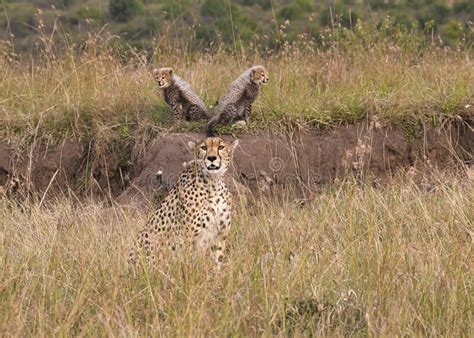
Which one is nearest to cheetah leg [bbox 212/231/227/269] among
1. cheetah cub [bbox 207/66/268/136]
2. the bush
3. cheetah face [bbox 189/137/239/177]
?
cheetah face [bbox 189/137/239/177]

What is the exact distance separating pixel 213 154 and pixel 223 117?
191cm

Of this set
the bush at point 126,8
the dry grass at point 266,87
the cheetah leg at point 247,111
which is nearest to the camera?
the cheetah leg at point 247,111

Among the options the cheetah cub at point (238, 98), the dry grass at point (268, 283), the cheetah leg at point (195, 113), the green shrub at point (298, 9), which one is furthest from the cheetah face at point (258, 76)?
the green shrub at point (298, 9)

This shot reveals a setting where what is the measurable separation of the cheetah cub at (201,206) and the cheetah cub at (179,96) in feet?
5.72

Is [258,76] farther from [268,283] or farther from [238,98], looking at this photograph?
[268,283]

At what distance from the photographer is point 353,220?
532cm

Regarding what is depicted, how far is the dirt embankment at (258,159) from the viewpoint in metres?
7.20

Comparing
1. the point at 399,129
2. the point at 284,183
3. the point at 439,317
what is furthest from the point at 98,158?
the point at 439,317

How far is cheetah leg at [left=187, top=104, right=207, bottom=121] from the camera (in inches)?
291

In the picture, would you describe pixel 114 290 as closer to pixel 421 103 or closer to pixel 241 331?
pixel 241 331

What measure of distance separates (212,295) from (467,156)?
12.7 feet

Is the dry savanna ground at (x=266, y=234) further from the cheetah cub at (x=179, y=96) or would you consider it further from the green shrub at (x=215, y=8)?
the green shrub at (x=215, y=8)

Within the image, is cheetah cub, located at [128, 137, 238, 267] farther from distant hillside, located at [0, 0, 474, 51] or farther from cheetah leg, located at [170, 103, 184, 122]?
distant hillside, located at [0, 0, 474, 51]

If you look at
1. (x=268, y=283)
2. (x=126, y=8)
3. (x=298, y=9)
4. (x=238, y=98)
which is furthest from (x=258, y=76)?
(x=126, y=8)
